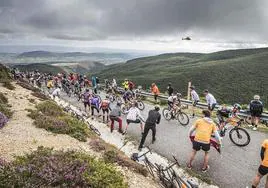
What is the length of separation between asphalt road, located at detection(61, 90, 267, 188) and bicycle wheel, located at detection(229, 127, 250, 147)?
23 cm

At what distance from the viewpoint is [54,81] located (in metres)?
35.8

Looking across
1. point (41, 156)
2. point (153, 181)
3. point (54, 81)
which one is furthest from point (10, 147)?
point (54, 81)

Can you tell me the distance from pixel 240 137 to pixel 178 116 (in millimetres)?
5234

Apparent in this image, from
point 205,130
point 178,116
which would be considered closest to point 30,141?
point 205,130

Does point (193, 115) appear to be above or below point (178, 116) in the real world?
below

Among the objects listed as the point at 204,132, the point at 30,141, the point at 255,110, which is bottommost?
the point at 30,141

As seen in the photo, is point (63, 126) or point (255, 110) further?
point (255, 110)

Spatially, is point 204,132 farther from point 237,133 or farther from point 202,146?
point 237,133

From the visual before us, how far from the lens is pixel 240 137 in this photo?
12609 mm

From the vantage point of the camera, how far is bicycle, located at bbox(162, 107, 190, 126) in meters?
17.0

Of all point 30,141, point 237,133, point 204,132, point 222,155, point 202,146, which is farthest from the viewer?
point 237,133

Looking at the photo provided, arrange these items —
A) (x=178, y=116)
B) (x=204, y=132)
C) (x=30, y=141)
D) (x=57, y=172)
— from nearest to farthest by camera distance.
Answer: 1. (x=57, y=172)
2. (x=204, y=132)
3. (x=30, y=141)
4. (x=178, y=116)

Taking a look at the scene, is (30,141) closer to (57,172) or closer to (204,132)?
(57,172)

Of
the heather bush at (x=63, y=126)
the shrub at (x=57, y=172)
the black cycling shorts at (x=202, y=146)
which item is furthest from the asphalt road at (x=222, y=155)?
the shrub at (x=57, y=172)
